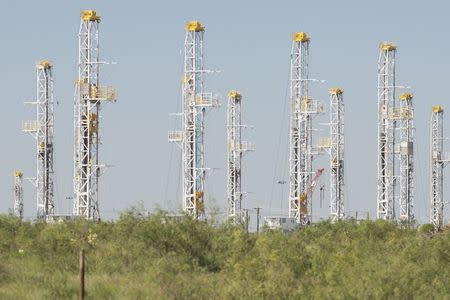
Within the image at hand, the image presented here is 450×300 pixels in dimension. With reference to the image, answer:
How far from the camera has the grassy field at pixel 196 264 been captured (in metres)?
28.1

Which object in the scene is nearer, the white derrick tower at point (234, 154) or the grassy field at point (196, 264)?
the grassy field at point (196, 264)

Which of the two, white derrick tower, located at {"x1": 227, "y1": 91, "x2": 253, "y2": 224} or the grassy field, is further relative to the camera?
white derrick tower, located at {"x1": 227, "y1": 91, "x2": 253, "y2": 224}

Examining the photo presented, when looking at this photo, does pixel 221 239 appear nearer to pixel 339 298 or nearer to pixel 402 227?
pixel 339 298

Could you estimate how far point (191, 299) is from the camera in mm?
28078

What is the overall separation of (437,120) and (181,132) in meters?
36.2

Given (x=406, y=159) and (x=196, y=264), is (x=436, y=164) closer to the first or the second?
(x=406, y=159)

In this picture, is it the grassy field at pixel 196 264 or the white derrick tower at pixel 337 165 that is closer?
the grassy field at pixel 196 264

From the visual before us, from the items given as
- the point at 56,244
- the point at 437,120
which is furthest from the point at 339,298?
the point at 437,120

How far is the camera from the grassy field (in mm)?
28125

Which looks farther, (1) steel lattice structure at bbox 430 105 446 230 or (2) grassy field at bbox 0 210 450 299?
(1) steel lattice structure at bbox 430 105 446 230

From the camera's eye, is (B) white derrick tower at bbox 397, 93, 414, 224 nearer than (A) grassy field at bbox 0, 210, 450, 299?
No

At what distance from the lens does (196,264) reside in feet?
115

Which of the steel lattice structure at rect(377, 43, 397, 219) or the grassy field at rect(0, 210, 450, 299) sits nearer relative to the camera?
the grassy field at rect(0, 210, 450, 299)

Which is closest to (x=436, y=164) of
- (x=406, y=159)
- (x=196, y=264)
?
(x=406, y=159)
